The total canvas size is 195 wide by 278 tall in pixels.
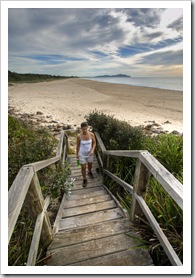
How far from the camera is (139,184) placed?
2174 millimetres

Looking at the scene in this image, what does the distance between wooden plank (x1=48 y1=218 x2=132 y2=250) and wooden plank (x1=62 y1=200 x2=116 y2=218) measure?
50cm

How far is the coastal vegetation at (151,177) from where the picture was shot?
201 centimetres

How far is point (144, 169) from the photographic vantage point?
2.05 meters

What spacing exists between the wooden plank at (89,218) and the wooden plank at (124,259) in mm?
675

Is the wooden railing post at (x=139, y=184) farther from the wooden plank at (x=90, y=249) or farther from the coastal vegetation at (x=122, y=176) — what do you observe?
the wooden plank at (x=90, y=249)

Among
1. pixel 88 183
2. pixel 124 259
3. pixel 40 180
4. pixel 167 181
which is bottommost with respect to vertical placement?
pixel 124 259

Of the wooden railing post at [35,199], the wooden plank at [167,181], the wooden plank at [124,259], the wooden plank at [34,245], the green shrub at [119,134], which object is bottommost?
the wooden plank at [124,259]

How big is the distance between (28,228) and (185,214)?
Answer: 1.91 metres

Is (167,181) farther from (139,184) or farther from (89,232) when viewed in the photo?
(89,232)

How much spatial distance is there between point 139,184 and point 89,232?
973mm

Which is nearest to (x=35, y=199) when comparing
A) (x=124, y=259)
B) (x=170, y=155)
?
(x=124, y=259)

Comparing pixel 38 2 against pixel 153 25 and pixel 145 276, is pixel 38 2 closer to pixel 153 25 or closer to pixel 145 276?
pixel 153 25

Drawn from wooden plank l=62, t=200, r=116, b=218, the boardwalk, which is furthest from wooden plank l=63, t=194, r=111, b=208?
wooden plank l=62, t=200, r=116, b=218

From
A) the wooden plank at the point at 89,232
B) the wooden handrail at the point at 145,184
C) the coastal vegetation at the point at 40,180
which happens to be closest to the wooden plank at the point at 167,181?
the wooden handrail at the point at 145,184
